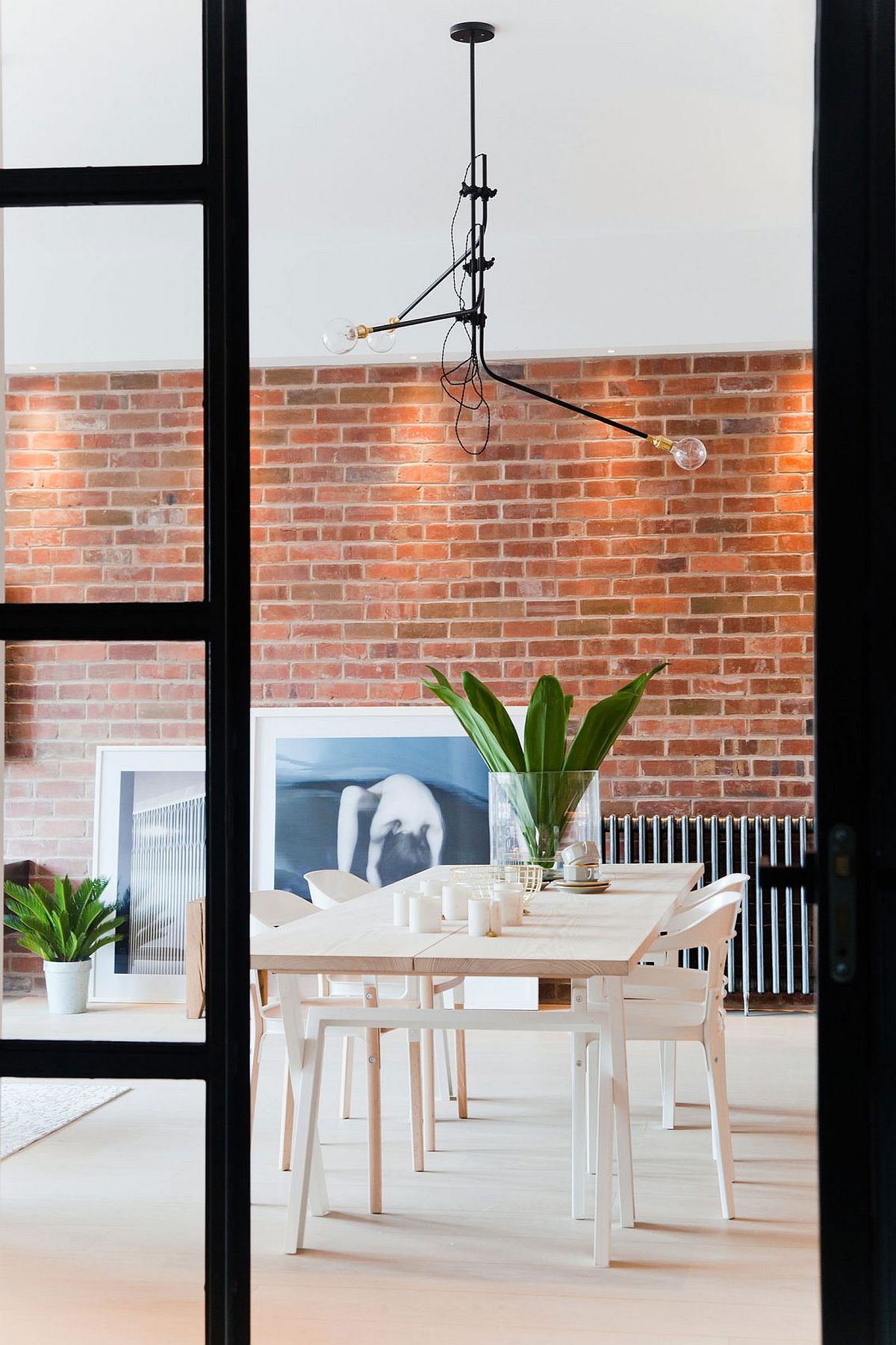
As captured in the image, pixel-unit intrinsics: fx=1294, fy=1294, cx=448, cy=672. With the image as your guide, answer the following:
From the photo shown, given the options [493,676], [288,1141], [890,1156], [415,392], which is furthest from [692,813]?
[890,1156]

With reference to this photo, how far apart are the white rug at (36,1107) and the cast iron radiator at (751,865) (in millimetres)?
4368

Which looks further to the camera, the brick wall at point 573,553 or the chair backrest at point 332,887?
the brick wall at point 573,553

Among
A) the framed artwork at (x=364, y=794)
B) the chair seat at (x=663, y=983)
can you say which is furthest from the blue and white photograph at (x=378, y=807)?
the chair seat at (x=663, y=983)

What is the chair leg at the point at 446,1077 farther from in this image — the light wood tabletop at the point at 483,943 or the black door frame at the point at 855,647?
the black door frame at the point at 855,647

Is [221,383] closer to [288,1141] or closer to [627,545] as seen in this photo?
[288,1141]

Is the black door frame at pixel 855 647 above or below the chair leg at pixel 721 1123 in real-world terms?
above

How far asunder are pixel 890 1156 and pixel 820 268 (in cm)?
92

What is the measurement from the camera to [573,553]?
597cm

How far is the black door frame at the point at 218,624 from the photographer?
4.77 feet

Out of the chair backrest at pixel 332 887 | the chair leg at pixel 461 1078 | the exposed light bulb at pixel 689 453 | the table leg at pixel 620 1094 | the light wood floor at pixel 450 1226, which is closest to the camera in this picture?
the light wood floor at pixel 450 1226

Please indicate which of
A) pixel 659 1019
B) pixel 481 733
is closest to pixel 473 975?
pixel 659 1019

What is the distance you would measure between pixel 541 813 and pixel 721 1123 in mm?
1034

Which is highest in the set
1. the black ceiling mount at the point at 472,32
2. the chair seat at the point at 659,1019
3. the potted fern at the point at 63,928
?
the black ceiling mount at the point at 472,32

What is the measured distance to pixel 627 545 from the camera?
5.94 metres
